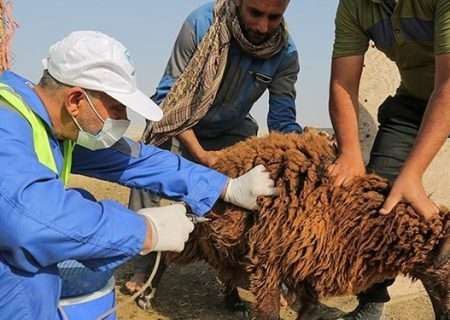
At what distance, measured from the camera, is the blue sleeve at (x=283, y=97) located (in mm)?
5304

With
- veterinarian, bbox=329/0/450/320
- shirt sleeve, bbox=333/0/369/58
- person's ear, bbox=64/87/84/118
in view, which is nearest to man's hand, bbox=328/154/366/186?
veterinarian, bbox=329/0/450/320

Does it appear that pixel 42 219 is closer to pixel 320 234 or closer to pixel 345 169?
pixel 320 234

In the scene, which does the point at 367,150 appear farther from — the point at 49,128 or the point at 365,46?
the point at 49,128

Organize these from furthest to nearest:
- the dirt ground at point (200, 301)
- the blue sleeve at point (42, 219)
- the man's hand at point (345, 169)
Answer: the dirt ground at point (200, 301)
the man's hand at point (345, 169)
the blue sleeve at point (42, 219)

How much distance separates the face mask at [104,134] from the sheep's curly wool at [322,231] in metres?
1.17

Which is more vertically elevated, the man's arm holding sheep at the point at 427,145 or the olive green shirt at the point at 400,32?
the olive green shirt at the point at 400,32

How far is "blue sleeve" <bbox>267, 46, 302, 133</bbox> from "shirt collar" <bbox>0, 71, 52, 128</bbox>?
8.43ft

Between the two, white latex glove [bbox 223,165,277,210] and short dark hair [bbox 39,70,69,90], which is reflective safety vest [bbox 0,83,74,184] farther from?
white latex glove [bbox 223,165,277,210]

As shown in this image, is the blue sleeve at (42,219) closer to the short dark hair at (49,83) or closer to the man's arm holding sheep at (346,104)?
the short dark hair at (49,83)

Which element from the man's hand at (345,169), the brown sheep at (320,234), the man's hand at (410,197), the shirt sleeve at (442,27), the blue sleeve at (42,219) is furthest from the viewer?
the man's hand at (345,169)

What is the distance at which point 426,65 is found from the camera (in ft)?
13.6

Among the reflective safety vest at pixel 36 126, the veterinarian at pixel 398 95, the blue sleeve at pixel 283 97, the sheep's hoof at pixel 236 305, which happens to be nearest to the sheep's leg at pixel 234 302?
the sheep's hoof at pixel 236 305

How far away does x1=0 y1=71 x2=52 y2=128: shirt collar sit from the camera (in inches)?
113

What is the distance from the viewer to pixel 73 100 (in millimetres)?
2955
